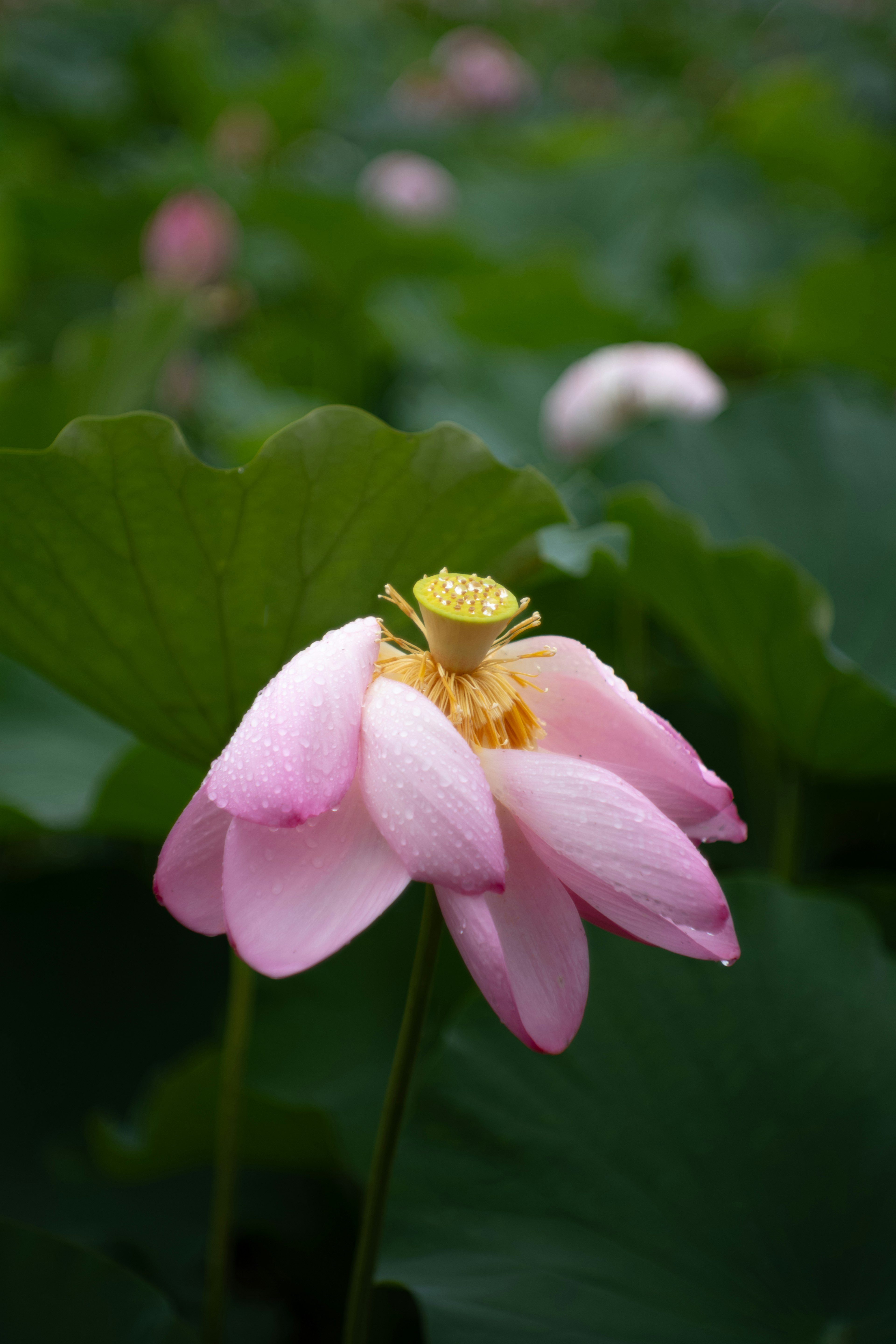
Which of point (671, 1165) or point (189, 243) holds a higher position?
point (671, 1165)

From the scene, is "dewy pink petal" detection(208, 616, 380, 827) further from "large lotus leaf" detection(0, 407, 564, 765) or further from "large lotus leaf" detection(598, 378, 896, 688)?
"large lotus leaf" detection(598, 378, 896, 688)

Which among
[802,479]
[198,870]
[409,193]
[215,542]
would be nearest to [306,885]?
[198,870]

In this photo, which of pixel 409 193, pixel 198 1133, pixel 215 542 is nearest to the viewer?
pixel 215 542

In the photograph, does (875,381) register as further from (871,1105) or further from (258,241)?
(258,241)

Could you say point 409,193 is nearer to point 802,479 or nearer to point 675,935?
point 802,479

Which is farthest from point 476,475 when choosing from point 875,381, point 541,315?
point 541,315
